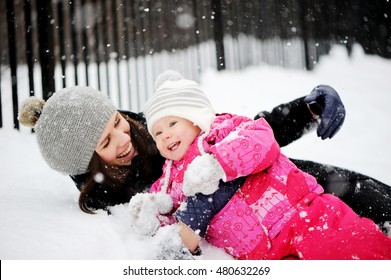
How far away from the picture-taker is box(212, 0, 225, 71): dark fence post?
3.97 metres

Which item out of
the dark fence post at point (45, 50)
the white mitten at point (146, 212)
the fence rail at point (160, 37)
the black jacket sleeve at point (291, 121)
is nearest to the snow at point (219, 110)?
the white mitten at point (146, 212)

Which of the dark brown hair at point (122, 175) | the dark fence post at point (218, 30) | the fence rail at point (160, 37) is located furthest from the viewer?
the dark fence post at point (218, 30)

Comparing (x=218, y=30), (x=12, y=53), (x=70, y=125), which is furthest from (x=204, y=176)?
(x=218, y=30)

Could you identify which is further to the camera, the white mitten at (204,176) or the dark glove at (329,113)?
the dark glove at (329,113)

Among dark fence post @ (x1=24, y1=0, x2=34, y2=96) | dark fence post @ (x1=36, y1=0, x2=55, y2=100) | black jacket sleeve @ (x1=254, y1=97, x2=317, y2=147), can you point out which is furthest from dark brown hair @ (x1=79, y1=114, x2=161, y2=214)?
dark fence post @ (x1=24, y1=0, x2=34, y2=96)

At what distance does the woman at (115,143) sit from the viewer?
4.45 feet

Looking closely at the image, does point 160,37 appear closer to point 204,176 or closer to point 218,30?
point 218,30

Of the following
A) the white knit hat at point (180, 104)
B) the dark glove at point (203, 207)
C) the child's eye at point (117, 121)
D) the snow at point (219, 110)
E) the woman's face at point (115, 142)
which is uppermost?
the white knit hat at point (180, 104)

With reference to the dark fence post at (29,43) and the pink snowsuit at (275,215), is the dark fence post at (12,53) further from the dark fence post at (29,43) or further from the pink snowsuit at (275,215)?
the pink snowsuit at (275,215)

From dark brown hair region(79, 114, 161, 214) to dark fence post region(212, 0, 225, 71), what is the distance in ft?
9.12

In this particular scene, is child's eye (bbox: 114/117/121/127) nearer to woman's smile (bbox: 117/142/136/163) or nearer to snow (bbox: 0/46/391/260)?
woman's smile (bbox: 117/142/136/163)

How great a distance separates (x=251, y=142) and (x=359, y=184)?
0.62 m

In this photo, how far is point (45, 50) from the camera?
2.84 meters

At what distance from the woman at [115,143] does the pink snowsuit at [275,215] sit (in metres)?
0.26
